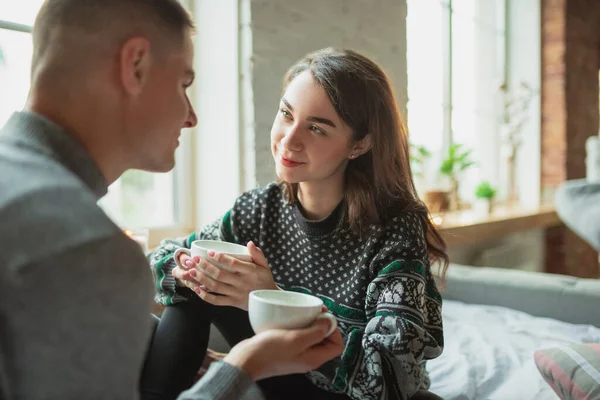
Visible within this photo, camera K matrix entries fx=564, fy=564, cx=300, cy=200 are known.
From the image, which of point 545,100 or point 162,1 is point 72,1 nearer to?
point 162,1

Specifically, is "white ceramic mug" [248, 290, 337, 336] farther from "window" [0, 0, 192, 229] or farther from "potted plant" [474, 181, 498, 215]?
"potted plant" [474, 181, 498, 215]

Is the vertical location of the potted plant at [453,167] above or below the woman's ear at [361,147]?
below

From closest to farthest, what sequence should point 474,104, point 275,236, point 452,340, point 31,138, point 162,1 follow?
point 31,138, point 162,1, point 275,236, point 452,340, point 474,104

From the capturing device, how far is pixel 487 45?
4316 mm

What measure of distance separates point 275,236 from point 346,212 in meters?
0.21

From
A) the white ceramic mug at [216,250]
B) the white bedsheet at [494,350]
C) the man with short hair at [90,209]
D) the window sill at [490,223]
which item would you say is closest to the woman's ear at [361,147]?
the white ceramic mug at [216,250]

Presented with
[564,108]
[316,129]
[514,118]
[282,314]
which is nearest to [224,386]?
[282,314]

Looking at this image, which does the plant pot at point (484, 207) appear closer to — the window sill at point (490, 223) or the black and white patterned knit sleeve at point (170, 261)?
the window sill at point (490, 223)

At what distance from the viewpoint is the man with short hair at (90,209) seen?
52 cm

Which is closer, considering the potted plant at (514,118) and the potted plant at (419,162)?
the potted plant at (419,162)

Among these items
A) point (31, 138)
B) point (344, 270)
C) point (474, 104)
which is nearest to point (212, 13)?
point (344, 270)

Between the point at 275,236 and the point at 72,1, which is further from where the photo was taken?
the point at 275,236

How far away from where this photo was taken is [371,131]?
1.26 meters

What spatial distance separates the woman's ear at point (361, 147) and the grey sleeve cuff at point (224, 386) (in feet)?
2.24
